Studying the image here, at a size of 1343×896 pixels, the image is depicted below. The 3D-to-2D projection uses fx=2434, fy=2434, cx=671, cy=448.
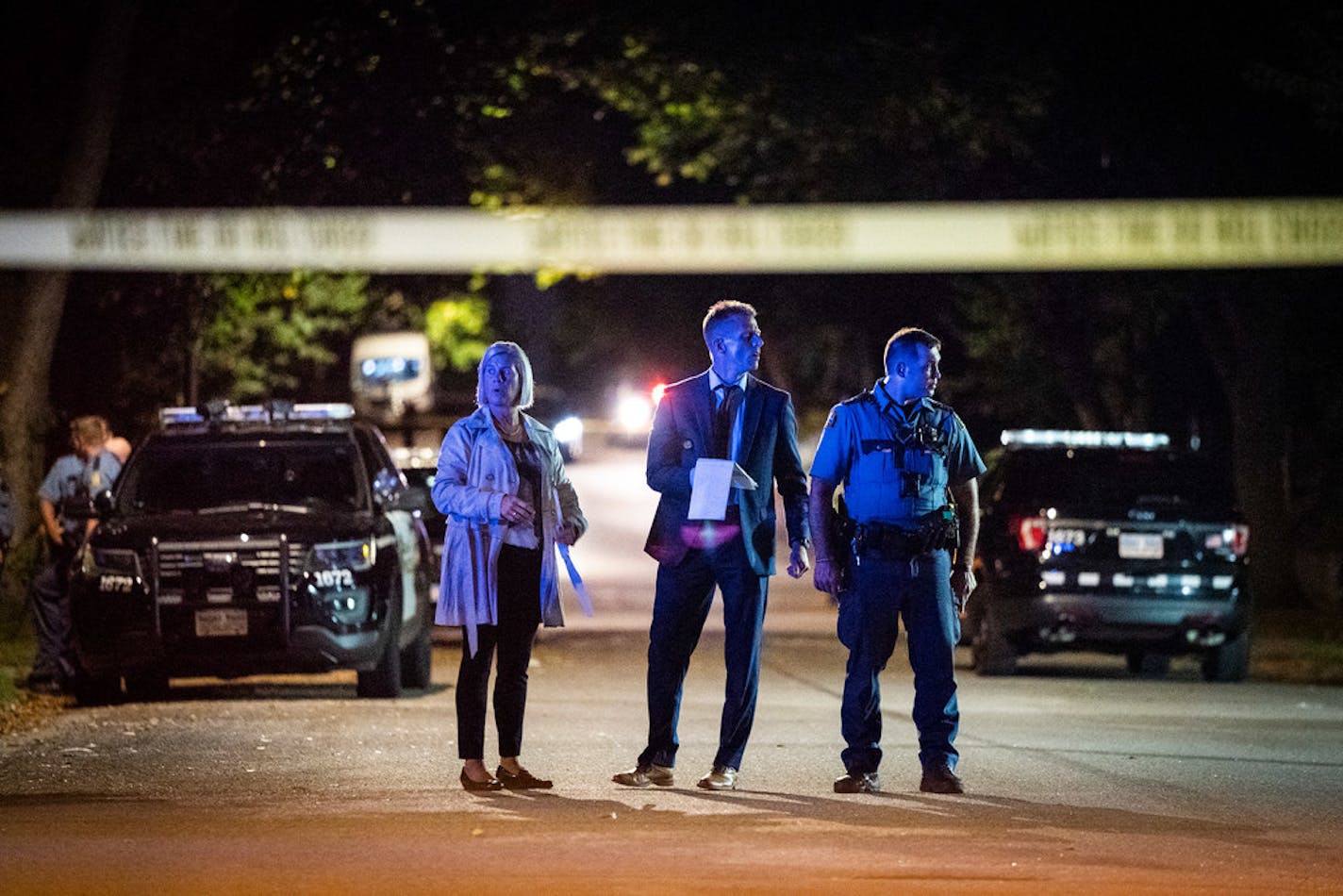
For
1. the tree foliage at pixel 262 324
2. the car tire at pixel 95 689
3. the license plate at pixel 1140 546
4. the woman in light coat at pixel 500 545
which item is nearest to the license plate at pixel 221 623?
the car tire at pixel 95 689

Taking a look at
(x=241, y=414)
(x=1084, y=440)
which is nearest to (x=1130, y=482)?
(x=1084, y=440)

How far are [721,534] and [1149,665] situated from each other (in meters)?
9.82

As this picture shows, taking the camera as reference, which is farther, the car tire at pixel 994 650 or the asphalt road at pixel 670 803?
the car tire at pixel 994 650

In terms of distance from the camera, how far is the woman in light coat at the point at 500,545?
1010cm

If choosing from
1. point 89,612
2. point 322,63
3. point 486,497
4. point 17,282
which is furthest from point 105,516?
point 322,63

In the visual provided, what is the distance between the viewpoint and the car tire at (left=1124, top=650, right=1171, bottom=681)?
60.2ft

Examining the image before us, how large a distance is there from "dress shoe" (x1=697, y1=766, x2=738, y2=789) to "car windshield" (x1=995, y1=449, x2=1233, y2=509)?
7.60 metres

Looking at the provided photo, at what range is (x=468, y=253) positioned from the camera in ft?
100

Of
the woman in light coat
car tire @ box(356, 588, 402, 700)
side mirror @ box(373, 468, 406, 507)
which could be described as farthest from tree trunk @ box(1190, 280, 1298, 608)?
the woman in light coat

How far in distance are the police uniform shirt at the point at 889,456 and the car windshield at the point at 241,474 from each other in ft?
18.8

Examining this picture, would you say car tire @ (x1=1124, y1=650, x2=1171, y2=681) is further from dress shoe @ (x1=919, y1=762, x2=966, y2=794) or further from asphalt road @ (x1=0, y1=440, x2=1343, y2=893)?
dress shoe @ (x1=919, y1=762, x2=966, y2=794)

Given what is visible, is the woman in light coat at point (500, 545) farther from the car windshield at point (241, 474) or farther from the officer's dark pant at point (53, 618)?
the officer's dark pant at point (53, 618)

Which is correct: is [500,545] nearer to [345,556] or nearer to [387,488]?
[345,556]

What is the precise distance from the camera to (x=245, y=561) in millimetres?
14633
